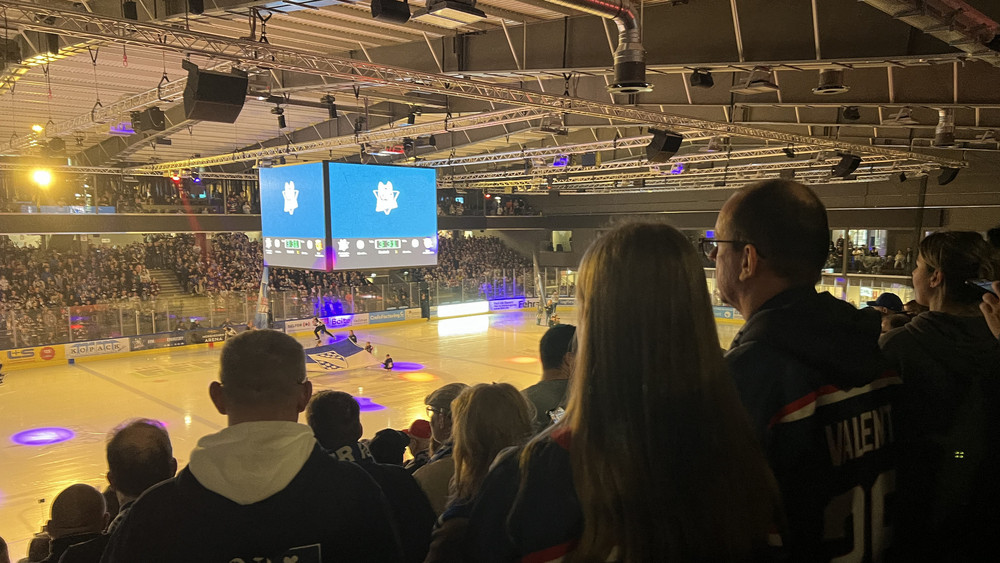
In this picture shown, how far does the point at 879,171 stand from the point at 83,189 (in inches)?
1338

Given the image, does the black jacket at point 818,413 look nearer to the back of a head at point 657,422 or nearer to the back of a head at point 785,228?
the back of a head at point 785,228

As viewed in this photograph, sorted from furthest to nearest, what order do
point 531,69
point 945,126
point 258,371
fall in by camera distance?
1. point 945,126
2. point 531,69
3. point 258,371

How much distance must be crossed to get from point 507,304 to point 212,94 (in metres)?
26.3

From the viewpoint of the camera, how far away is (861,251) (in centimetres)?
3147

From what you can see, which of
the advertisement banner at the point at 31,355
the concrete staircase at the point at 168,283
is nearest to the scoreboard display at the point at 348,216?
the advertisement banner at the point at 31,355

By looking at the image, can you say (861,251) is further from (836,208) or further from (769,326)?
(769,326)

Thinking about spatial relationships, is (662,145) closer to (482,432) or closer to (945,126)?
(945,126)

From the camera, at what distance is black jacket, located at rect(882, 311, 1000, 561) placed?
6.89 feet

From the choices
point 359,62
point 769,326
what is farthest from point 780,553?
point 359,62

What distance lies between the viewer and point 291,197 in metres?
17.6

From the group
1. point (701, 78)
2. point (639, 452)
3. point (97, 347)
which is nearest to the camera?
point (639, 452)

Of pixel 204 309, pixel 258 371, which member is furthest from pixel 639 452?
pixel 204 309

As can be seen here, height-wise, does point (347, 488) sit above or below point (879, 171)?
below

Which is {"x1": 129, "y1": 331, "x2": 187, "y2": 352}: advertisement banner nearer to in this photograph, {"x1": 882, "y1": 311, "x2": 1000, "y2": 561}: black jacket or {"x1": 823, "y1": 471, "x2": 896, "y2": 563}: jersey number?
{"x1": 882, "y1": 311, "x2": 1000, "y2": 561}: black jacket
